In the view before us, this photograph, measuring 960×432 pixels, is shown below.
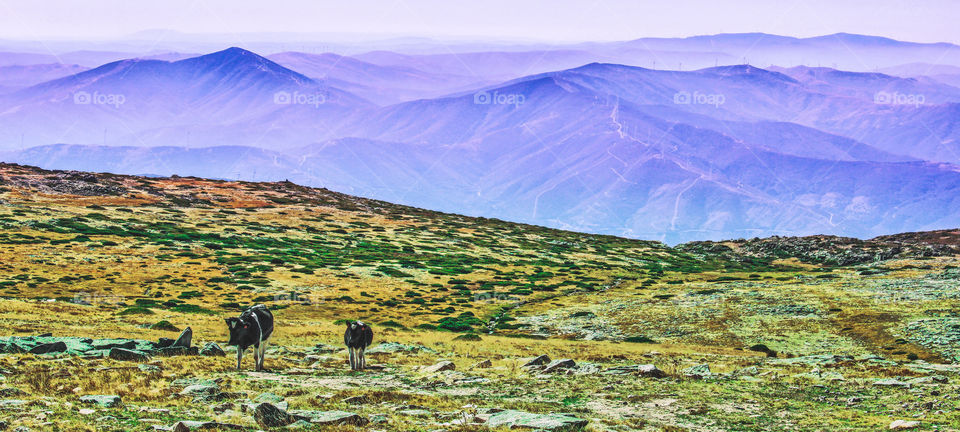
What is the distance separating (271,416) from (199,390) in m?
4.13

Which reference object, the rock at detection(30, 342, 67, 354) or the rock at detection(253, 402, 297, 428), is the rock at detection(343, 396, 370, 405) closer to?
the rock at detection(253, 402, 297, 428)

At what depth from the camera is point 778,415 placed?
62.9ft

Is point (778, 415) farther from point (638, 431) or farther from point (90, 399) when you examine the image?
point (90, 399)

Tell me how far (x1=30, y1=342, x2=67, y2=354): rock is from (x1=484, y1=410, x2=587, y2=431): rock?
15328 millimetres

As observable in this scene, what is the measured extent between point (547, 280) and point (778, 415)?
6148 cm

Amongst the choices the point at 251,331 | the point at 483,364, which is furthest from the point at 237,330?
the point at 483,364

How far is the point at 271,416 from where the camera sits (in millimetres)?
16500

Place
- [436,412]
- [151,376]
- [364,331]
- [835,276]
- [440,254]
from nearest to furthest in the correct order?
[436,412] < [151,376] < [364,331] < [835,276] < [440,254]

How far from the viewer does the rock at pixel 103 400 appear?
1733cm

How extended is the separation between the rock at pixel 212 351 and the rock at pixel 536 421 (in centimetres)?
1374

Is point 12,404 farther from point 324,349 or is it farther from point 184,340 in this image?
point 324,349

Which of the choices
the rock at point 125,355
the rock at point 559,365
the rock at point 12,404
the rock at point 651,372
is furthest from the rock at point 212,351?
the rock at point 651,372

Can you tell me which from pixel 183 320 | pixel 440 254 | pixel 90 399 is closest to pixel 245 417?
pixel 90 399

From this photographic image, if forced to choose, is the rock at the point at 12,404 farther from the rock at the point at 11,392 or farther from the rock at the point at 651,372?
the rock at the point at 651,372
